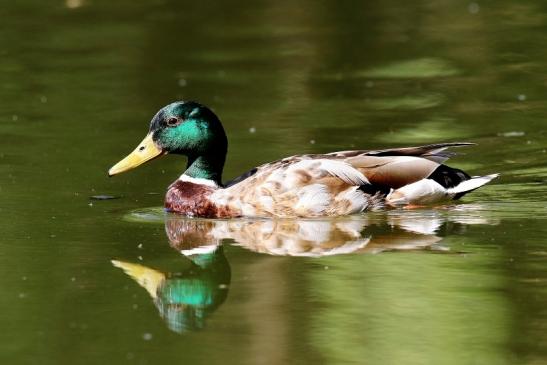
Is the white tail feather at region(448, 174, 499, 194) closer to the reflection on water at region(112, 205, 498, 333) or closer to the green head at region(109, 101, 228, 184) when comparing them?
the reflection on water at region(112, 205, 498, 333)

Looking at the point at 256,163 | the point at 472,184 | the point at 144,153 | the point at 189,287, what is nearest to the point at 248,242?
the point at 189,287

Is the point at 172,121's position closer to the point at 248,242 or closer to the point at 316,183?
the point at 316,183

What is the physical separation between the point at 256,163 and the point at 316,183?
1.71 meters

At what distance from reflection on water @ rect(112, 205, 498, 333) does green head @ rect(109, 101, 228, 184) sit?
0.47m

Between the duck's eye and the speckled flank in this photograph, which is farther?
the duck's eye

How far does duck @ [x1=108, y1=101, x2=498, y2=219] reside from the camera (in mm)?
11016

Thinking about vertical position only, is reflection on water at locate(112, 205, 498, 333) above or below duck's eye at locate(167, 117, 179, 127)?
below

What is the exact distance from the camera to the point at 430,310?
26.6ft

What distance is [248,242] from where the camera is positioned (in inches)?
401

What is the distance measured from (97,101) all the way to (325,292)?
A: 24.8 feet

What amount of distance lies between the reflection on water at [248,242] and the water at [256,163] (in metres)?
0.02

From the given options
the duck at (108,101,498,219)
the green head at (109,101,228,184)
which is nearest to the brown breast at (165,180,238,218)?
the duck at (108,101,498,219)

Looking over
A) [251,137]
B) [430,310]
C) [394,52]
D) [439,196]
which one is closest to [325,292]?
[430,310]

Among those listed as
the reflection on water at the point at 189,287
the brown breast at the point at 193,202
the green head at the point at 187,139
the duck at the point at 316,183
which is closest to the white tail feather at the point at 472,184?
the duck at the point at 316,183
